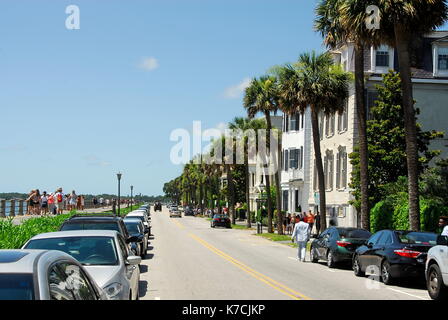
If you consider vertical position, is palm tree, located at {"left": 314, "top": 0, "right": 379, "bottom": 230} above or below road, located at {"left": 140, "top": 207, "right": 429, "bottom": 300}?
above

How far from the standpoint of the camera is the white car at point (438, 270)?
14.1 m

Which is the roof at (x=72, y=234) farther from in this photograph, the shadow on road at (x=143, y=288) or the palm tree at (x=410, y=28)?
the palm tree at (x=410, y=28)

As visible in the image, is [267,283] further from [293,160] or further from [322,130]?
[293,160]

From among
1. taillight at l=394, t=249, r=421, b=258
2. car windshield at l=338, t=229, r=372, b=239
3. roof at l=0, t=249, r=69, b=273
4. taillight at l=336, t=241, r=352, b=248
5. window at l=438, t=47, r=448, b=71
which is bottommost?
taillight at l=336, t=241, r=352, b=248

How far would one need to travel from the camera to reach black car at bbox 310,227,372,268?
2308cm

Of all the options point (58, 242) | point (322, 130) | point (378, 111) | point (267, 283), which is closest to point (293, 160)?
point (322, 130)

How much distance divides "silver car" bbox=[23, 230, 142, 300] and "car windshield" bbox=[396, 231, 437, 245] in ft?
29.5

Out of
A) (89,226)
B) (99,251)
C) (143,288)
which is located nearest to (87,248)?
(99,251)

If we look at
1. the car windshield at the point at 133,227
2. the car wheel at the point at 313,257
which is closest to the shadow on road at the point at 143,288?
the car windshield at the point at 133,227

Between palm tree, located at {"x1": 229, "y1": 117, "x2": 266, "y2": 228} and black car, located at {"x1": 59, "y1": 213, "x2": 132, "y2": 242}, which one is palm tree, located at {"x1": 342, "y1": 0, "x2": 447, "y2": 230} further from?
palm tree, located at {"x1": 229, "y1": 117, "x2": 266, "y2": 228}

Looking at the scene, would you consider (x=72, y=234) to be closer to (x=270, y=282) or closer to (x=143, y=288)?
(x=143, y=288)

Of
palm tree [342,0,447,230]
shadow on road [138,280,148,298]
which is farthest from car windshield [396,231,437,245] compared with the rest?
shadow on road [138,280,148,298]

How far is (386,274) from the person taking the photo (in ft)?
59.0

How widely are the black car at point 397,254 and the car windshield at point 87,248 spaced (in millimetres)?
8963
